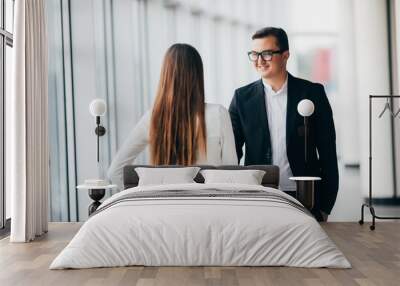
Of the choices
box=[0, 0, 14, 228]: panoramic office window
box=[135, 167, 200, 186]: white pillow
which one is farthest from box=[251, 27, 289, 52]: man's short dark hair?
box=[0, 0, 14, 228]: panoramic office window

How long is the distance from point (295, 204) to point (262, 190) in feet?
1.26

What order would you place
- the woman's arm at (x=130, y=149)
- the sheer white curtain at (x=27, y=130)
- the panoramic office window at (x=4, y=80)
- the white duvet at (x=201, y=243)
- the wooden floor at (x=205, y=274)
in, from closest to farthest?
the wooden floor at (x=205, y=274) < the white duvet at (x=201, y=243) < the sheer white curtain at (x=27, y=130) < the panoramic office window at (x=4, y=80) < the woman's arm at (x=130, y=149)

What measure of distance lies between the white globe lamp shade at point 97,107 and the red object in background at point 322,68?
2.45 meters

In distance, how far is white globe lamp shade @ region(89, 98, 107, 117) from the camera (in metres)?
6.52

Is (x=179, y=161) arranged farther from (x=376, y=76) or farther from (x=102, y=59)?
(x=376, y=76)

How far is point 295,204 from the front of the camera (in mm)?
4844

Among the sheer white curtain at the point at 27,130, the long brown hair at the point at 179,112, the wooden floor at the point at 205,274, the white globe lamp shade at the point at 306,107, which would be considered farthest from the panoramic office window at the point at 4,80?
the white globe lamp shade at the point at 306,107

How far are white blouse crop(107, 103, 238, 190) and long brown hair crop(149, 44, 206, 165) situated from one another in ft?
0.24

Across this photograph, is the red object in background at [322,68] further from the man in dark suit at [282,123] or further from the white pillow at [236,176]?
the white pillow at [236,176]

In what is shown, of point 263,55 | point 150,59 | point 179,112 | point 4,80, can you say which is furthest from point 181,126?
point 4,80

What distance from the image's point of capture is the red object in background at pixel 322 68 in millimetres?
6750

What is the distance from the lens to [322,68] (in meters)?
6.75

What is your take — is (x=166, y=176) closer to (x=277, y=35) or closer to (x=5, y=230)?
(x=5, y=230)

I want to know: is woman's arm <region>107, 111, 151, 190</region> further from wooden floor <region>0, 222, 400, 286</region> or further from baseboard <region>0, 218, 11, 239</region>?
wooden floor <region>0, 222, 400, 286</region>
